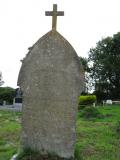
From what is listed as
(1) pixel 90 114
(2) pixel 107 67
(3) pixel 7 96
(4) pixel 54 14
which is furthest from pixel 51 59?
(2) pixel 107 67

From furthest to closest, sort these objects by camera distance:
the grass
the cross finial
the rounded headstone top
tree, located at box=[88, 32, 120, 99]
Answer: tree, located at box=[88, 32, 120, 99] < the grass < the cross finial < the rounded headstone top

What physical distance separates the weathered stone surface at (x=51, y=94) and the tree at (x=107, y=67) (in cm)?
5231

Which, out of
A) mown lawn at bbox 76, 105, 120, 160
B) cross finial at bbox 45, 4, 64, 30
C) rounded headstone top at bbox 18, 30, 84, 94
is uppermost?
cross finial at bbox 45, 4, 64, 30

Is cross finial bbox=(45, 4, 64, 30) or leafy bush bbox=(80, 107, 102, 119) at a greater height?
cross finial bbox=(45, 4, 64, 30)

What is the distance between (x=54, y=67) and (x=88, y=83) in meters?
57.3

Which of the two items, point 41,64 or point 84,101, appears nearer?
point 41,64

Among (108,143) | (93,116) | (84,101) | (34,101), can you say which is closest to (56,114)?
(34,101)

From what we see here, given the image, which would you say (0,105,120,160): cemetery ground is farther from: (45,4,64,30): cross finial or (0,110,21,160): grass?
(45,4,64,30): cross finial

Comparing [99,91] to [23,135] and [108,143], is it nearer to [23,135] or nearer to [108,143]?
[108,143]

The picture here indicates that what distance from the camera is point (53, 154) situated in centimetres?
1070

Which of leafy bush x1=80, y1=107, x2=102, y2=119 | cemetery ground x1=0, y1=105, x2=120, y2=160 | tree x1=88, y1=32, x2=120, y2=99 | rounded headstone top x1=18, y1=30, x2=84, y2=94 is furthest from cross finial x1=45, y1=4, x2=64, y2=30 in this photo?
tree x1=88, y1=32, x2=120, y2=99

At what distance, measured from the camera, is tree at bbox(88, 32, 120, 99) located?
6366cm

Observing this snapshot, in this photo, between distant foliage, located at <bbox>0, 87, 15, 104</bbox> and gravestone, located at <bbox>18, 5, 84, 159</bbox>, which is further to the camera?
distant foliage, located at <bbox>0, 87, 15, 104</bbox>

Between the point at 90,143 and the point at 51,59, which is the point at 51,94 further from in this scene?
the point at 90,143
